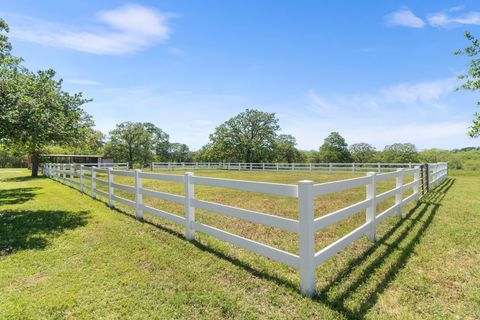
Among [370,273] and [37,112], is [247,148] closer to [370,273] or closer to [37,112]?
[37,112]

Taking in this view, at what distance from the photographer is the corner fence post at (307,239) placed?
316 cm

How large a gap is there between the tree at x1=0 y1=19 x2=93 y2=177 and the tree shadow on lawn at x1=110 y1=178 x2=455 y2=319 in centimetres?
506

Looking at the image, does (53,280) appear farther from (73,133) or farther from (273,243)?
(73,133)

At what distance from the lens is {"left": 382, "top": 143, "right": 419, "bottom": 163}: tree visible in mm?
63312

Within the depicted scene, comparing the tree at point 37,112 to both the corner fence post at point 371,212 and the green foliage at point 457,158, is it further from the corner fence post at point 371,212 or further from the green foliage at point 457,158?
the green foliage at point 457,158

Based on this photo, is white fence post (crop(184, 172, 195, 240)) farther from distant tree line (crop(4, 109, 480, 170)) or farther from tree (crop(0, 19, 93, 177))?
distant tree line (crop(4, 109, 480, 170))

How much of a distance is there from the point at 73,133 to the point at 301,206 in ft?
27.5

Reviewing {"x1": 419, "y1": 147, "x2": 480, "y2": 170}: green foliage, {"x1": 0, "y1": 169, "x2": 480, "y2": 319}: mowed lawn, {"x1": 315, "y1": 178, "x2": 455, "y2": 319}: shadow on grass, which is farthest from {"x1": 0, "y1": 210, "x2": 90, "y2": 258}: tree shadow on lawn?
{"x1": 419, "y1": 147, "x2": 480, "y2": 170}: green foliage

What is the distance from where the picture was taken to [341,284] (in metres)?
Result: 3.43

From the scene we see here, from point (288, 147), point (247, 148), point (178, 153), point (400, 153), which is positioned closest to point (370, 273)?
point (247, 148)

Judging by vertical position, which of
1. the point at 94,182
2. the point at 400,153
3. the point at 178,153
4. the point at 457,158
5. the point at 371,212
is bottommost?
the point at 371,212

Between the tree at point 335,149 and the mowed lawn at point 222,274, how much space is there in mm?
54813

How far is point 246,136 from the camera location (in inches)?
1738

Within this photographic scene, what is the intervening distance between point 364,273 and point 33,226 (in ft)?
24.5
